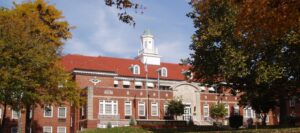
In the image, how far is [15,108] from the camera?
3494cm

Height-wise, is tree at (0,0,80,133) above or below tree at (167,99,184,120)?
above

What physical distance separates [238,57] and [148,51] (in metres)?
45.3

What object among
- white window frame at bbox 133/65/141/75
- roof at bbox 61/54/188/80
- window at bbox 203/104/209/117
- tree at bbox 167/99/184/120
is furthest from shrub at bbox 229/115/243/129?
white window frame at bbox 133/65/141/75

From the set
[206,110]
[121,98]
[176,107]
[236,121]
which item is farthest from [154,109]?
[236,121]

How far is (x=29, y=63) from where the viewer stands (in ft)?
111

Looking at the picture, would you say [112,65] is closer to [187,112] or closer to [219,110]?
[187,112]

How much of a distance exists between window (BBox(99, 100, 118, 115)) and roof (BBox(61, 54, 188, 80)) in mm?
6196

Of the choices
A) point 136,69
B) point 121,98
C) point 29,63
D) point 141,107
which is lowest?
point 141,107

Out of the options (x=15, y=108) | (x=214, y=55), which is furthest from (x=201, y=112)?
(x=15, y=108)

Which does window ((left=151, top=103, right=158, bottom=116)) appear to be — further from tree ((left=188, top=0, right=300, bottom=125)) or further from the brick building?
tree ((left=188, top=0, right=300, bottom=125))

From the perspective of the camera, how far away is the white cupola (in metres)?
77.3

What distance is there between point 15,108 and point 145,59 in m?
43.5

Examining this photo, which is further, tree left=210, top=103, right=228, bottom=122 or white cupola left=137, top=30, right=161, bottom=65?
white cupola left=137, top=30, right=161, bottom=65

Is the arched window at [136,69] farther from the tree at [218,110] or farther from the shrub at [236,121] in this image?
the shrub at [236,121]
